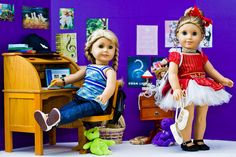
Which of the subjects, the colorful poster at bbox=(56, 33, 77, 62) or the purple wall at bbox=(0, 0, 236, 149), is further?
the colorful poster at bbox=(56, 33, 77, 62)

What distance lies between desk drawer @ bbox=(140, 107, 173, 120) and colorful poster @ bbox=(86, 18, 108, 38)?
3.09 feet

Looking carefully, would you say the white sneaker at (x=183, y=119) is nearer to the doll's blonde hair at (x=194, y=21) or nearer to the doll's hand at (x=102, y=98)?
the doll's hand at (x=102, y=98)

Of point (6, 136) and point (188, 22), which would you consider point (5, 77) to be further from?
point (188, 22)

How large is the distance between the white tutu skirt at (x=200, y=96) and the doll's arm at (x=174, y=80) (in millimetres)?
78

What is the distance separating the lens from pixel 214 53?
4457mm

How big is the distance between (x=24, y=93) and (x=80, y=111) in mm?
526

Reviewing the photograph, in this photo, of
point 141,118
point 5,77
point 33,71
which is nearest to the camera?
point 33,71

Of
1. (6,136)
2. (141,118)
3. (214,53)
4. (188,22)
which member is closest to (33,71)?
(6,136)

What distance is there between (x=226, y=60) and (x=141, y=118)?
3.39ft

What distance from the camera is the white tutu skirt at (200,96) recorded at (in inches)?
152

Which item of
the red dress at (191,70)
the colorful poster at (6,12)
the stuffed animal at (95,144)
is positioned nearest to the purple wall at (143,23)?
the colorful poster at (6,12)

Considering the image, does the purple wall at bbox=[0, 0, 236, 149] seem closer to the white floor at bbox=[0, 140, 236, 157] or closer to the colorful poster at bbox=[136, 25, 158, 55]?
the colorful poster at bbox=[136, 25, 158, 55]

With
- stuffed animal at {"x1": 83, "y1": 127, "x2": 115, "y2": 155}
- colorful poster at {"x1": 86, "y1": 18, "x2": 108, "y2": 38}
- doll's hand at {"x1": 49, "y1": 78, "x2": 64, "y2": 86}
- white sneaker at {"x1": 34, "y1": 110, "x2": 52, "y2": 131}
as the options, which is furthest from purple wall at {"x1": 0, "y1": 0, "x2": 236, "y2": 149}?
white sneaker at {"x1": 34, "y1": 110, "x2": 52, "y2": 131}

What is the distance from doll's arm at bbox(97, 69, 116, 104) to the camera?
151 inches
